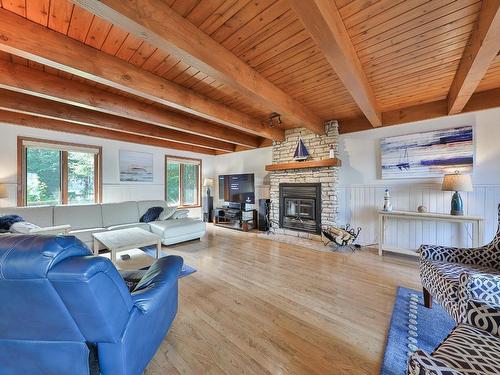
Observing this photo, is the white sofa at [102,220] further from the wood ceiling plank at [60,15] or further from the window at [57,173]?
the wood ceiling plank at [60,15]

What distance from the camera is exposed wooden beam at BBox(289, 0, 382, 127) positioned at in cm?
136

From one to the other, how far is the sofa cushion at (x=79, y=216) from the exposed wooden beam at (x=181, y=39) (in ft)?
12.3

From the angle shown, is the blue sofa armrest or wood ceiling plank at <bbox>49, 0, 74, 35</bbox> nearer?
the blue sofa armrest

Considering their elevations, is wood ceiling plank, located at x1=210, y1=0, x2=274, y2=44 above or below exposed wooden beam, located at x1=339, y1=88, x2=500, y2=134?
above

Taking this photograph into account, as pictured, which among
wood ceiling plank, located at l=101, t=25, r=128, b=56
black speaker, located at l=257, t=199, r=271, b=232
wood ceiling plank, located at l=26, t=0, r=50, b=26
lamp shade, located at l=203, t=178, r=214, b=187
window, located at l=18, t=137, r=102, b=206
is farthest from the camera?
lamp shade, located at l=203, t=178, r=214, b=187

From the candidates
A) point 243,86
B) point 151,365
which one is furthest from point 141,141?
point 151,365

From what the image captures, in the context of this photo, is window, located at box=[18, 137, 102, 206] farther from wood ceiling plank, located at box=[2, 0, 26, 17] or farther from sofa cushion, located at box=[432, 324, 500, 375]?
sofa cushion, located at box=[432, 324, 500, 375]

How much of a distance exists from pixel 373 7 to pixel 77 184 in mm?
5867

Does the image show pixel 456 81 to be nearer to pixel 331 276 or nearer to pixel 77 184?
pixel 331 276

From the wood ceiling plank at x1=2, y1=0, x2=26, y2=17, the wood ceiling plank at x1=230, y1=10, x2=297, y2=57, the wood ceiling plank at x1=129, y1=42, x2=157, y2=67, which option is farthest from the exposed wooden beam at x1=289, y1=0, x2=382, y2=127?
the wood ceiling plank at x1=2, y1=0, x2=26, y2=17

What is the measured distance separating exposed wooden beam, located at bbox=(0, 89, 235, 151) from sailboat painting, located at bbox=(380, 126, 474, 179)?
4.48m

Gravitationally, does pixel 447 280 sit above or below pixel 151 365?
above

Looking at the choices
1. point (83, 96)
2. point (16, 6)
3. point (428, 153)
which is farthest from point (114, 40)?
point (428, 153)

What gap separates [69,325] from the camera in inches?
36.8
